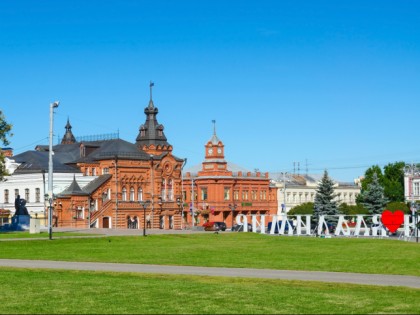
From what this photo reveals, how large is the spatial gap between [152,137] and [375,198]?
27.7 m

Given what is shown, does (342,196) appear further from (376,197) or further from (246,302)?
(246,302)

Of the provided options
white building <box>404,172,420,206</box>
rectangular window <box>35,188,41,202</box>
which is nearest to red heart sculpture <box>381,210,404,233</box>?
rectangular window <box>35,188,41,202</box>

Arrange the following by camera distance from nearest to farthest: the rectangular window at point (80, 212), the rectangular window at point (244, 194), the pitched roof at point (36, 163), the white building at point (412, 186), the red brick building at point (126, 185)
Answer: the rectangular window at point (80, 212)
the red brick building at point (126, 185)
the pitched roof at point (36, 163)
the white building at point (412, 186)
the rectangular window at point (244, 194)

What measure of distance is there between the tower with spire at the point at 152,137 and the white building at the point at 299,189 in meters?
36.4

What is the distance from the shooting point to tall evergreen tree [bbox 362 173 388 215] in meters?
98.2

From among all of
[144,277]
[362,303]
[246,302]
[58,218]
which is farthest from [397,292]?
[58,218]

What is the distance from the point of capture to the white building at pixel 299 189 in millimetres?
139375

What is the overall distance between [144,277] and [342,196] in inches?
5066

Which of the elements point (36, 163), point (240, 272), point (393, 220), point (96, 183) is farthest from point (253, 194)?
point (240, 272)

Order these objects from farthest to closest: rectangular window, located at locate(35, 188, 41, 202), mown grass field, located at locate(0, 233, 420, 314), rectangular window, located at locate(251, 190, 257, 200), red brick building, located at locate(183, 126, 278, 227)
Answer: rectangular window, located at locate(251, 190, 257, 200), red brick building, located at locate(183, 126, 278, 227), rectangular window, located at locate(35, 188, 41, 202), mown grass field, located at locate(0, 233, 420, 314)

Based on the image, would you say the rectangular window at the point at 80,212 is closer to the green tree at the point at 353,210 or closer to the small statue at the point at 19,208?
the small statue at the point at 19,208

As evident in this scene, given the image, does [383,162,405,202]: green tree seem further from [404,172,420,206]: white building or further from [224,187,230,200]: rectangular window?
[224,187,230,200]: rectangular window

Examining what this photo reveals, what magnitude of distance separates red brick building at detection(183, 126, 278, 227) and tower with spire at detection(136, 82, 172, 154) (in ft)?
38.7

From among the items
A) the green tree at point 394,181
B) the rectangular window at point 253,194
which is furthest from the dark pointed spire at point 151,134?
the green tree at point 394,181
